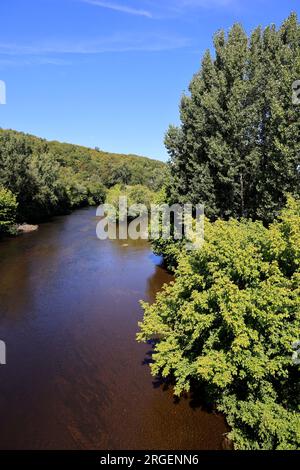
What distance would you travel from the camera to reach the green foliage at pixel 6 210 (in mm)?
41344

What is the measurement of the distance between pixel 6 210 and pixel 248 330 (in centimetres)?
3850

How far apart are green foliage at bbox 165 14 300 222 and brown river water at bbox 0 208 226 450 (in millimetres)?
9265

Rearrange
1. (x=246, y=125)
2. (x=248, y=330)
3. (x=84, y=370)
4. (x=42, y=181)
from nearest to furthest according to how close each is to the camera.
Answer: (x=248, y=330) → (x=84, y=370) → (x=246, y=125) → (x=42, y=181)

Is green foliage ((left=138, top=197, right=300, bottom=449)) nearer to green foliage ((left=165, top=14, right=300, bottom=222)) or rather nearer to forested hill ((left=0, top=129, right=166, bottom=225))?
green foliage ((left=165, top=14, right=300, bottom=222))

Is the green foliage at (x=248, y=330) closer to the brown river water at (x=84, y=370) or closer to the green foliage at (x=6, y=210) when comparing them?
the brown river water at (x=84, y=370)

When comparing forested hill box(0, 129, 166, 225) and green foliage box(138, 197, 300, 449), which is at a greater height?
forested hill box(0, 129, 166, 225)

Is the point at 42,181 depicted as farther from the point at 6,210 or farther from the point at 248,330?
the point at 248,330

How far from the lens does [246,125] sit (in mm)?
18641

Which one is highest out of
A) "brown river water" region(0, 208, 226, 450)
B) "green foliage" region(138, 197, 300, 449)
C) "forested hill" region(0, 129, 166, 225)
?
"forested hill" region(0, 129, 166, 225)

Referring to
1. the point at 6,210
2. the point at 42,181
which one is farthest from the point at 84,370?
the point at 42,181

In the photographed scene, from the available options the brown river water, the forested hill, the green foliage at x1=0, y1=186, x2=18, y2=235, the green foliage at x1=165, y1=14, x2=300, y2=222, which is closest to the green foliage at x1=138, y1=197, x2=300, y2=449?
the brown river water

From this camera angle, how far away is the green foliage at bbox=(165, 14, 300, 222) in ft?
55.2

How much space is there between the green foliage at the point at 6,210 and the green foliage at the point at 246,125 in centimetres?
2796

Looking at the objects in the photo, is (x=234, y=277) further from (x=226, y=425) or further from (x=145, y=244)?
(x=145, y=244)
